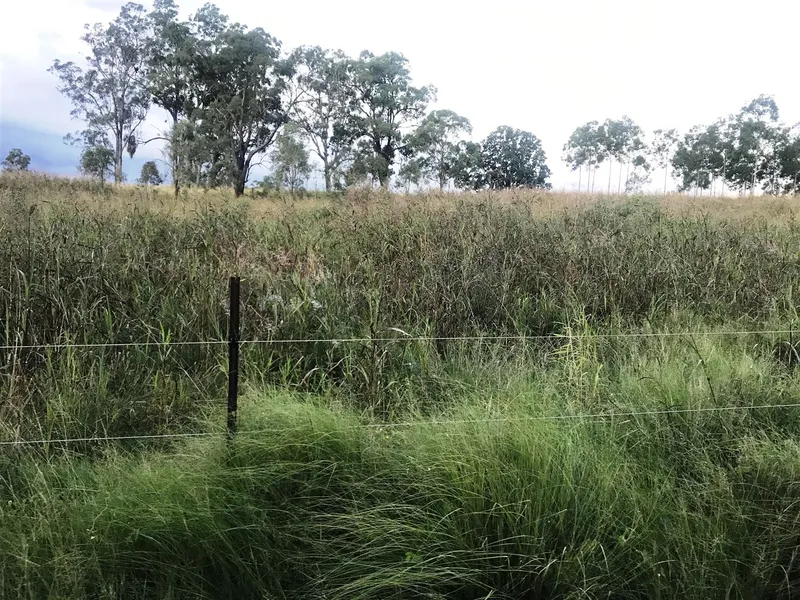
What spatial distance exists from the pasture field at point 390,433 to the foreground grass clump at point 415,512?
11mm

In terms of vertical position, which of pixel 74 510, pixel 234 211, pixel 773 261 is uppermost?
pixel 234 211

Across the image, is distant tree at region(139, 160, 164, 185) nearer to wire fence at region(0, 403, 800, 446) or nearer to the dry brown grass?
the dry brown grass

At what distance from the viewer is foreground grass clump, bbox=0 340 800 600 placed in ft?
5.51

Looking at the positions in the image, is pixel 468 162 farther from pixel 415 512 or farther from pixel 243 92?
pixel 415 512

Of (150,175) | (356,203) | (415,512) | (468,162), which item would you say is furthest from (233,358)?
(468,162)

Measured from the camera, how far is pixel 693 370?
9.50 feet

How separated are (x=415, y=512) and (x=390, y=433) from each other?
0.57 metres

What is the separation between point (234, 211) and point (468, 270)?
4.65m

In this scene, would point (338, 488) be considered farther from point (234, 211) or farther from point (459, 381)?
point (234, 211)

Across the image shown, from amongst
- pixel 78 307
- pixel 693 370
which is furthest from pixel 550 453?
pixel 78 307

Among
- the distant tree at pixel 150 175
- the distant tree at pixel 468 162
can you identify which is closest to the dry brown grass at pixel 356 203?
the distant tree at pixel 150 175

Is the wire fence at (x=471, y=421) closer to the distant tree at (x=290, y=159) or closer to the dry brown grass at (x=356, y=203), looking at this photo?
the dry brown grass at (x=356, y=203)

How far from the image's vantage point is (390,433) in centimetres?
237

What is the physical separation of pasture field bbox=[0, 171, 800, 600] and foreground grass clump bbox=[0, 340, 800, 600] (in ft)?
0.04
